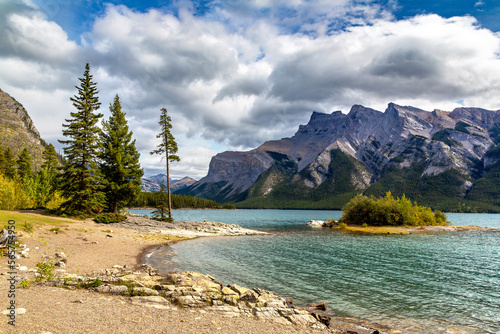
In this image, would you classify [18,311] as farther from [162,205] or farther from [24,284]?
[162,205]

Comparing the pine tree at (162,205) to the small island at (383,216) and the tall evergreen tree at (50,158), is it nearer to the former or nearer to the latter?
the tall evergreen tree at (50,158)

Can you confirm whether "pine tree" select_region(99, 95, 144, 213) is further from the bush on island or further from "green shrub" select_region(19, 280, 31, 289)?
the bush on island

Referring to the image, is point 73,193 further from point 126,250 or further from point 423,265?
point 423,265

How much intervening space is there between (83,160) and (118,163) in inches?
265

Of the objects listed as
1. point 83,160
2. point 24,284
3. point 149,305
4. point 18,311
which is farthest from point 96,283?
point 83,160

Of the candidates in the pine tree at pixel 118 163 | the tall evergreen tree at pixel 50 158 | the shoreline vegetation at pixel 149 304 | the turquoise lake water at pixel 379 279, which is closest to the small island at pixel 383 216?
the turquoise lake water at pixel 379 279

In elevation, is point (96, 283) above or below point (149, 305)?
above

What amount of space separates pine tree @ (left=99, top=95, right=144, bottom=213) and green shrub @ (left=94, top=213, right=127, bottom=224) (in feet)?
8.16

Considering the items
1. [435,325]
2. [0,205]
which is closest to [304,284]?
[435,325]

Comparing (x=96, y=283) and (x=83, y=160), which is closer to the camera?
(x=96, y=283)

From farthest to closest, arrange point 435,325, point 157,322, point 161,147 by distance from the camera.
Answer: point 161,147, point 435,325, point 157,322

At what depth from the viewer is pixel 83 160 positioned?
1725 inches

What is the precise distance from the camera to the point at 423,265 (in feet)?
102

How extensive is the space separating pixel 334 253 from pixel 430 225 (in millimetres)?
74163
